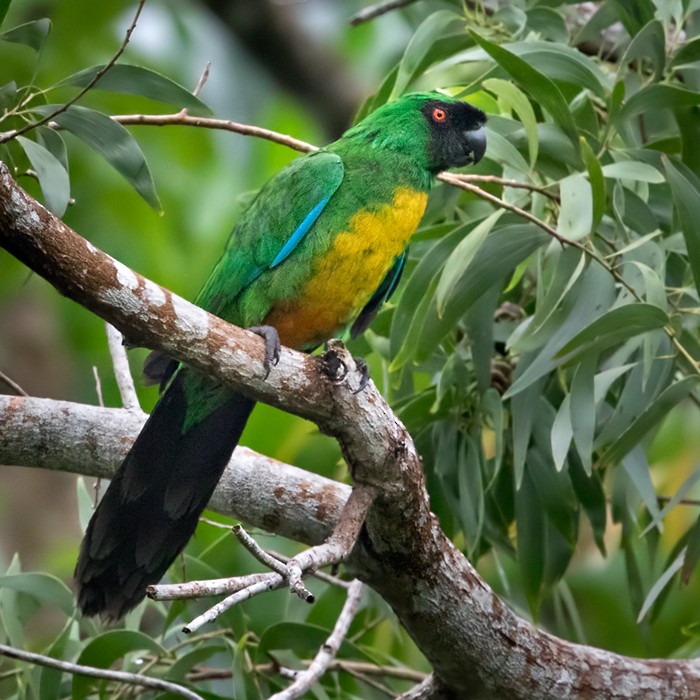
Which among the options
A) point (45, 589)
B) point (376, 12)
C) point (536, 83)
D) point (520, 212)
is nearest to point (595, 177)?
point (520, 212)

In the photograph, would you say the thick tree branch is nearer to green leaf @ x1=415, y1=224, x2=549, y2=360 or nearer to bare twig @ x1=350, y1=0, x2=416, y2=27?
green leaf @ x1=415, y1=224, x2=549, y2=360

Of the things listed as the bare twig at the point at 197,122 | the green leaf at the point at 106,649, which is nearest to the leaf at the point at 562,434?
the bare twig at the point at 197,122

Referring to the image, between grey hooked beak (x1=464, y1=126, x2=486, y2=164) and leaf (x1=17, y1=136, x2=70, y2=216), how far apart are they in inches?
54.2

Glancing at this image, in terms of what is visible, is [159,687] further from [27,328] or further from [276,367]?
[27,328]

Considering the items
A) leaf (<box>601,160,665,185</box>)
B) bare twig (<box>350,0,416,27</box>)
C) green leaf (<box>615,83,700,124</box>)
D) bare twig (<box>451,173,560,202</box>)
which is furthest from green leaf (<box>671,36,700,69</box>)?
bare twig (<box>350,0,416,27</box>)

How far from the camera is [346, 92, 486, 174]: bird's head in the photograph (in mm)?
3602

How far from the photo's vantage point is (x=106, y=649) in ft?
11.1

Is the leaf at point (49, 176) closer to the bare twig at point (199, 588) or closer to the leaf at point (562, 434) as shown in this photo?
the bare twig at point (199, 588)

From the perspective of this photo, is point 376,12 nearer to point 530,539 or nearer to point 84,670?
point 530,539

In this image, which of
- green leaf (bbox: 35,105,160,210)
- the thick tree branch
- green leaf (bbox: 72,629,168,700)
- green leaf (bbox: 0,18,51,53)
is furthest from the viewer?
green leaf (bbox: 72,629,168,700)

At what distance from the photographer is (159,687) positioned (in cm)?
315

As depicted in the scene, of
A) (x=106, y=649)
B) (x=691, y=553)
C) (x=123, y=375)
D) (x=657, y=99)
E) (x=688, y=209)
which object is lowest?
(x=106, y=649)

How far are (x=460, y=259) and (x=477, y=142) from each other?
0.60 metres

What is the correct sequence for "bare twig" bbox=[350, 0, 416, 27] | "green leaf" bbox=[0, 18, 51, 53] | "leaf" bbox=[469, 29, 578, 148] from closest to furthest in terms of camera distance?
"green leaf" bbox=[0, 18, 51, 53] → "leaf" bbox=[469, 29, 578, 148] → "bare twig" bbox=[350, 0, 416, 27]
